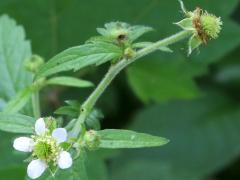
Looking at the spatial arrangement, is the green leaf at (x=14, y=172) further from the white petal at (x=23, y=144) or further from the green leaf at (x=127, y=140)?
the green leaf at (x=127, y=140)

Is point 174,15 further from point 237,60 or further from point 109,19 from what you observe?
point 237,60

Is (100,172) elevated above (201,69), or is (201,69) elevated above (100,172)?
(201,69)

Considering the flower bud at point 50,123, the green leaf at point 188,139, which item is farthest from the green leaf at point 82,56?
the green leaf at point 188,139

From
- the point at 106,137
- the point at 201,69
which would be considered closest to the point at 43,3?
the point at 201,69

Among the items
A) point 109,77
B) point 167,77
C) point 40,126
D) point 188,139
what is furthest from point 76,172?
point 188,139

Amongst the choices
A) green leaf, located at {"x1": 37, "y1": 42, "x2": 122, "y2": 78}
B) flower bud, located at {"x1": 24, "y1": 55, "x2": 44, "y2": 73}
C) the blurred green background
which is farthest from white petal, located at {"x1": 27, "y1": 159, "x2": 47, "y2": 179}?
the blurred green background
